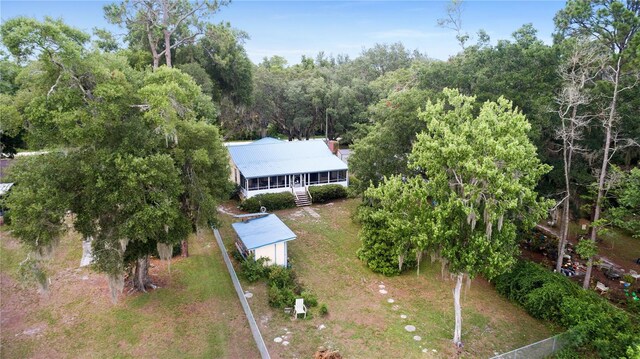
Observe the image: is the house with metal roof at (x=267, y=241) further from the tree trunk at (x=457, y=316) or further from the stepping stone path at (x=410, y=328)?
the tree trunk at (x=457, y=316)

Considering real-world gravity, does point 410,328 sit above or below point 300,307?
below

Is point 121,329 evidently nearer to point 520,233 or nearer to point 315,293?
point 315,293

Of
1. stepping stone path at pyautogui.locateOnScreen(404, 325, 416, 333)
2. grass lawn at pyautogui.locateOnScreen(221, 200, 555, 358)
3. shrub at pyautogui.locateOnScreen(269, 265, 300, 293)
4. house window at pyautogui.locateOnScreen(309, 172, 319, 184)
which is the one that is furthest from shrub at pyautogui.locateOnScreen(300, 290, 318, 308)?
house window at pyautogui.locateOnScreen(309, 172, 319, 184)

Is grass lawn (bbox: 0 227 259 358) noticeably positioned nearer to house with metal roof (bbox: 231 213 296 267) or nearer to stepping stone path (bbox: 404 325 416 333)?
house with metal roof (bbox: 231 213 296 267)

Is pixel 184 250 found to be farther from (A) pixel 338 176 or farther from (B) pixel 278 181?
(A) pixel 338 176

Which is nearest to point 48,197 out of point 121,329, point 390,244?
point 121,329

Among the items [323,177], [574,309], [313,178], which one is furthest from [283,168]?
[574,309]

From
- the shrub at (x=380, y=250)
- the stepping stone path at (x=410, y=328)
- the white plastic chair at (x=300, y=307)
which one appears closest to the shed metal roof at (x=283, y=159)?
the shrub at (x=380, y=250)
